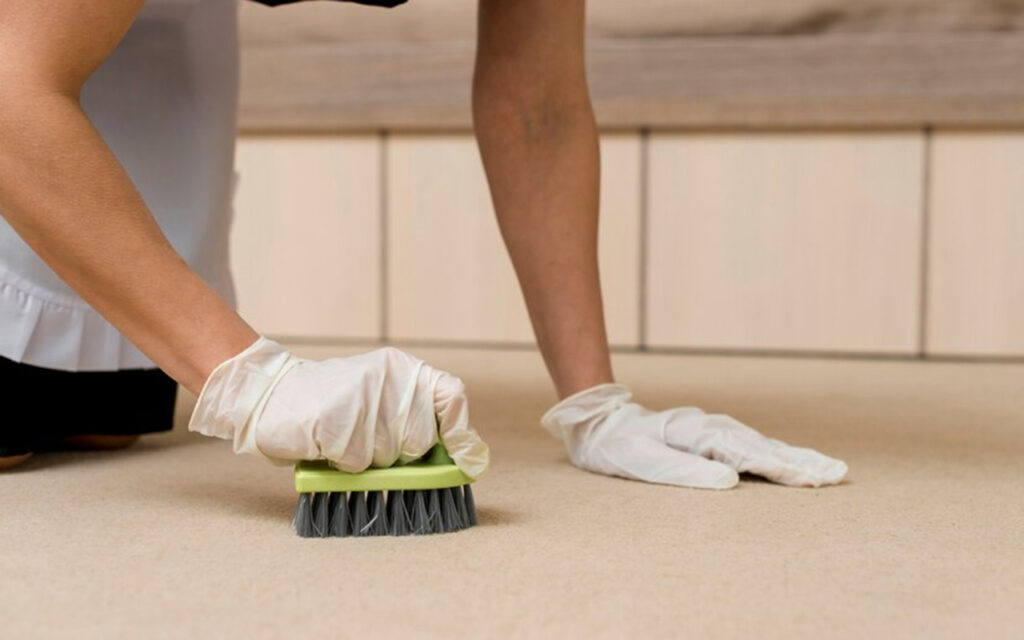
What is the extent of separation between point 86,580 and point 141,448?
467 millimetres

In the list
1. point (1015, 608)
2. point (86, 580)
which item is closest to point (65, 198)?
point (86, 580)

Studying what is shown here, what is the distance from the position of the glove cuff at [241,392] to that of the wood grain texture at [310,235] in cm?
133

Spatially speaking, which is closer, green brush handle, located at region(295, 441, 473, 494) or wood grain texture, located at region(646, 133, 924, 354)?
green brush handle, located at region(295, 441, 473, 494)

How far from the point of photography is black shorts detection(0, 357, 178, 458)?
1007 mm

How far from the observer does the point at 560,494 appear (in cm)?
90

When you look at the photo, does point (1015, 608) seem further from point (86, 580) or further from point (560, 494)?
point (86, 580)

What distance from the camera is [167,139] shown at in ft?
3.58

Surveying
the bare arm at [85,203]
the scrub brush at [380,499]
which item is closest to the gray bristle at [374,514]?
the scrub brush at [380,499]

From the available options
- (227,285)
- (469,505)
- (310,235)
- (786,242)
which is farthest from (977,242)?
(469,505)

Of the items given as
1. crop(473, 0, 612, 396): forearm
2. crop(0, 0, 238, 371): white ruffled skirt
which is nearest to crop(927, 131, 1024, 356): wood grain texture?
crop(473, 0, 612, 396): forearm

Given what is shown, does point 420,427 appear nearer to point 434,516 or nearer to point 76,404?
point 434,516

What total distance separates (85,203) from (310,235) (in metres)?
1.35

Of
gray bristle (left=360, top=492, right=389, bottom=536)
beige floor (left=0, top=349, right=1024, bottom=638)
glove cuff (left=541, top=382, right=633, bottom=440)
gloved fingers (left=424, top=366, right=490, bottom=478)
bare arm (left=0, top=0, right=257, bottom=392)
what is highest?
bare arm (left=0, top=0, right=257, bottom=392)

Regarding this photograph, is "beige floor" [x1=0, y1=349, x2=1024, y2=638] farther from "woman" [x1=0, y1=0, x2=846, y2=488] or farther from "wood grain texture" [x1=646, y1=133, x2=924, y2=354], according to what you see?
"wood grain texture" [x1=646, y1=133, x2=924, y2=354]
